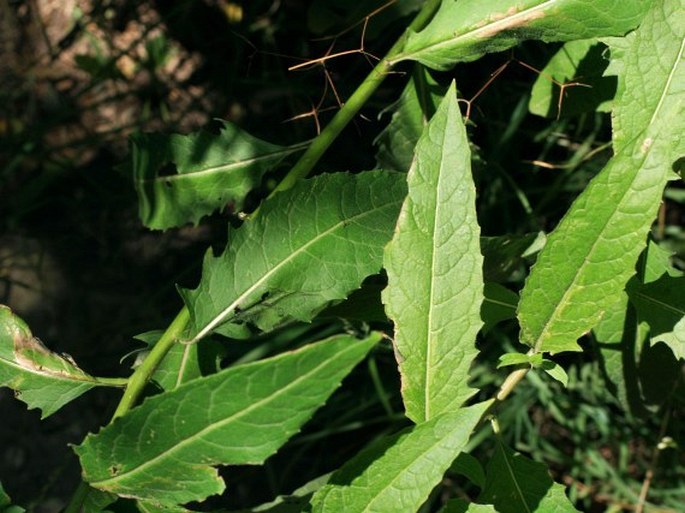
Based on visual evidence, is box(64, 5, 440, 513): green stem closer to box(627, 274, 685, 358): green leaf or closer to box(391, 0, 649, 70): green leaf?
box(391, 0, 649, 70): green leaf

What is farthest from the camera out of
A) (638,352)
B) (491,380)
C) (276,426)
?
(491,380)

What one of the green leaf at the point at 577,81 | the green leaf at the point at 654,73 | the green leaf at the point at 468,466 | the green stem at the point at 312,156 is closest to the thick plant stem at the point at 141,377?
the green stem at the point at 312,156

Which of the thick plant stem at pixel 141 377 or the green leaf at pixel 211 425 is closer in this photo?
the green leaf at pixel 211 425

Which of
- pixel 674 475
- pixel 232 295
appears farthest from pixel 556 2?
pixel 674 475

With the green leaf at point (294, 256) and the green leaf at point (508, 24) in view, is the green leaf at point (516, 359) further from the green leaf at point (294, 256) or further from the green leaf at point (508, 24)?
the green leaf at point (508, 24)

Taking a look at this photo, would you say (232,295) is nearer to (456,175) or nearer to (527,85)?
(456,175)

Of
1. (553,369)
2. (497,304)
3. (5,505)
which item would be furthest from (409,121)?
(5,505)
